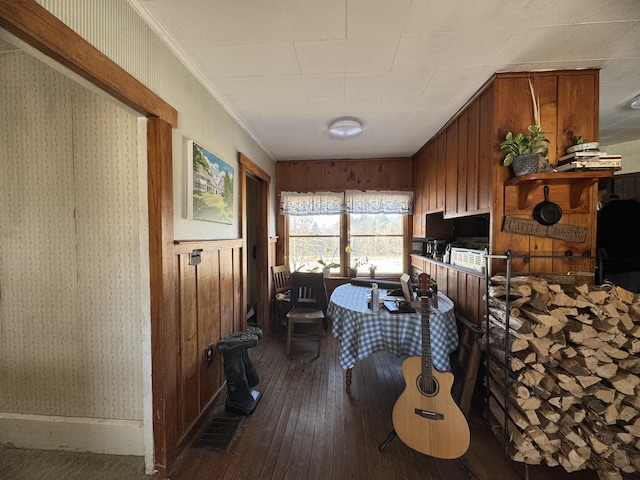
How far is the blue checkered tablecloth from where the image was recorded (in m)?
1.81

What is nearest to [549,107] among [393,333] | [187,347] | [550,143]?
[550,143]

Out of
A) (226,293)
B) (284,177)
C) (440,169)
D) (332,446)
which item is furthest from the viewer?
(284,177)

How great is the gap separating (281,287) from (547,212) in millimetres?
3092

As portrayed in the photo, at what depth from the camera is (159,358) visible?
4.64 feet

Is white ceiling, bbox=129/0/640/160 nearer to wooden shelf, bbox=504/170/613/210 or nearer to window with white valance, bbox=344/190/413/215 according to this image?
wooden shelf, bbox=504/170/613/210

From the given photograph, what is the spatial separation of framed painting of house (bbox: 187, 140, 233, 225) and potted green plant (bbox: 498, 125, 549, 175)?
212 centimetres

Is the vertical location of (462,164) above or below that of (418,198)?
above

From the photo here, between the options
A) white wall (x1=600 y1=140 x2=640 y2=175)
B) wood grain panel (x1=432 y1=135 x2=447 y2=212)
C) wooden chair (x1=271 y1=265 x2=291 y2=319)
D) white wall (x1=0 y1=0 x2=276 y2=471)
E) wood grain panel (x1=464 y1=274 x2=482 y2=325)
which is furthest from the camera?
wooden chair (x1=271 y1=265 x2=291 y2=319)

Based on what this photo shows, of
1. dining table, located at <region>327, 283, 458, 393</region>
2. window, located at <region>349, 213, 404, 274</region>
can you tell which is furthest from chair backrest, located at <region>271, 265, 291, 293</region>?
dining table, located at <region>327, 283, 458, 393</region>

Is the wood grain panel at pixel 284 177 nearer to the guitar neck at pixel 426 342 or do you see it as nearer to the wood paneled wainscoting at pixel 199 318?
the wood paneled wainscoting at pixel 199 318

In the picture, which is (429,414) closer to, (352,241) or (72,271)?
(72,271)

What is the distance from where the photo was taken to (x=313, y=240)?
405cm

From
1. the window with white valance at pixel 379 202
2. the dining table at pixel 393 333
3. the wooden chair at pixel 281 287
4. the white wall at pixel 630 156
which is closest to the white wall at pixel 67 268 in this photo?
the dining table at pixel 393 333

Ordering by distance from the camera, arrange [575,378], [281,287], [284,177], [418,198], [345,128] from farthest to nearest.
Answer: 1. [284,177]
2. [281,287]
3. [418,198]
4. [345,128]
5. [575,378]
